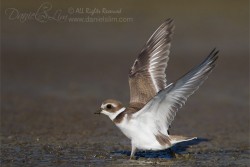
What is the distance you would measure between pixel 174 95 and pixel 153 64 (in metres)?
1.95

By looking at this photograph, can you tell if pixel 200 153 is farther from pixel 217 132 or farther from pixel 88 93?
pixel 88 93

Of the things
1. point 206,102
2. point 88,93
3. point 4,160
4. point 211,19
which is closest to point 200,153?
point 4,160

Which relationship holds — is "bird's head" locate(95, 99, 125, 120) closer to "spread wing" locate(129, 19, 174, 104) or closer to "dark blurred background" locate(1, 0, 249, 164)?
"spread wing" locate(129, 19, 174, 104)

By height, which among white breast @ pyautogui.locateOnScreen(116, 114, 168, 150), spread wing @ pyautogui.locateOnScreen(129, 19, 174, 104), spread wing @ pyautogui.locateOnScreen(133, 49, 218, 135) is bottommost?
white breast @ pyautogui.locateOnScreen(116, 114, 168, 150)

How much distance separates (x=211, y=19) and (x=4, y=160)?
44.0 feet

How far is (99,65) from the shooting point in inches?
677

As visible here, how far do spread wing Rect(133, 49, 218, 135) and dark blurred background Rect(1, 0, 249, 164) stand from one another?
1.42m

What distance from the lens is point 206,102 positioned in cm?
1367

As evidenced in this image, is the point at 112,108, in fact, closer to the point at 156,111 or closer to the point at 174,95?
the point at 156,111

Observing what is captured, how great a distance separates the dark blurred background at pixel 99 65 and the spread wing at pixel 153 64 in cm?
101

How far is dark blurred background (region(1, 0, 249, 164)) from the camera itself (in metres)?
11.5

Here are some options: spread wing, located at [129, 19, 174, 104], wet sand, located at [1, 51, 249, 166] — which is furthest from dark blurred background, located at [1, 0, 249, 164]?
spread wing, located at [129, 19, 174, 104]

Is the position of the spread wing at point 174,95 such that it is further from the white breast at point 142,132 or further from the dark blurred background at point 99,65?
the dark blurred background at point 99,65

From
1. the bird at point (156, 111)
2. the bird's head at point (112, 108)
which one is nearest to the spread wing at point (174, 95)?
the bird at point (156, 111)
